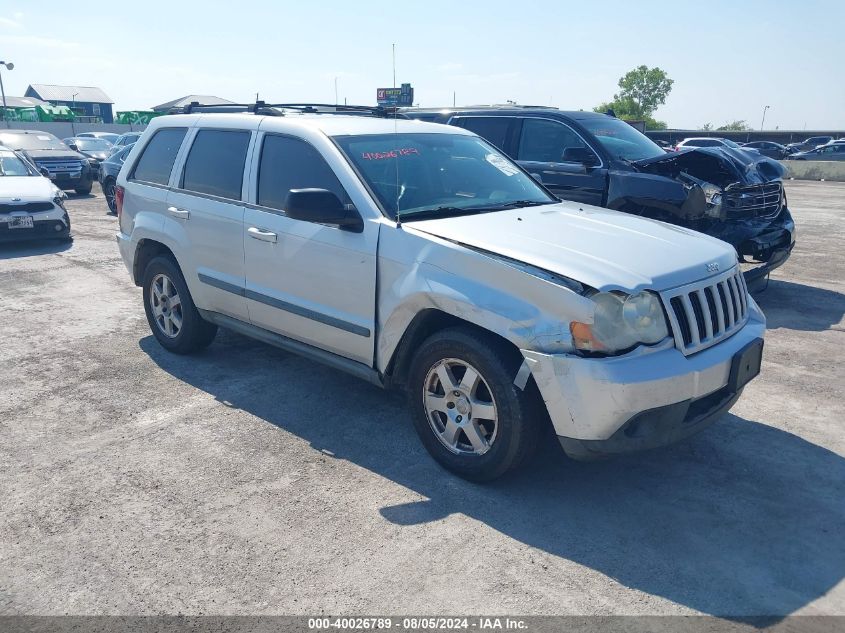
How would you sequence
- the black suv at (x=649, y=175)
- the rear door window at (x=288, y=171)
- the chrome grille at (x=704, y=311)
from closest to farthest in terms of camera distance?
the chrome grille at (x=704, y=311) < the rear door window at (x=288, y=171) < the black suv at (x=649, y=175)

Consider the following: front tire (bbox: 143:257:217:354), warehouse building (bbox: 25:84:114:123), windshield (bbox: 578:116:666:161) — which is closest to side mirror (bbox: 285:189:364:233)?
front tire (bbox: 143:257:217:354)

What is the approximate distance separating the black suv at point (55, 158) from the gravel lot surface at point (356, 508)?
1442 centimetres

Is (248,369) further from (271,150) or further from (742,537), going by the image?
(742,537)

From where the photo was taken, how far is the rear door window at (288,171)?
14.3 feet

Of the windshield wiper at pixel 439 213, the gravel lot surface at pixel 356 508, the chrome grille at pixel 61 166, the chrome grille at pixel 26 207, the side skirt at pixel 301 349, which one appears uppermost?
the windshield wiper at pixel 439 213

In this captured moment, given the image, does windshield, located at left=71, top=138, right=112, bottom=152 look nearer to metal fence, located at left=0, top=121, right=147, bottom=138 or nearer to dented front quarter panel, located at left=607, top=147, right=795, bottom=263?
metal fence, located at left=0, top=121, right=147, bottom=138

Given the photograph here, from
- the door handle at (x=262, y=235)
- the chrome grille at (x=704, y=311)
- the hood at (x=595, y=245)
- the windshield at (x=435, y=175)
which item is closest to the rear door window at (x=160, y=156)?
the door handle at (x=262, y=235)

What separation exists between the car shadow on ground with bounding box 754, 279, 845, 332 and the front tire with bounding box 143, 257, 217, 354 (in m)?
5.25

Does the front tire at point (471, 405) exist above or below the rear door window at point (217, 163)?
below

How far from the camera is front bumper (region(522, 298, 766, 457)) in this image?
3.16 meters

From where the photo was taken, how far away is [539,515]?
3.48m

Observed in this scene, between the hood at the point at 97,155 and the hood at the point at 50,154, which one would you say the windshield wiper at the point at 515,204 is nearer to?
the hood at the point at 50,154

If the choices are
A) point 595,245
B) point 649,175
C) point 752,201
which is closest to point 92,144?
point 649,175

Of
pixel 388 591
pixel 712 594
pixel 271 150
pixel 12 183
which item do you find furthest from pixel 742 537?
pixel 12 183
